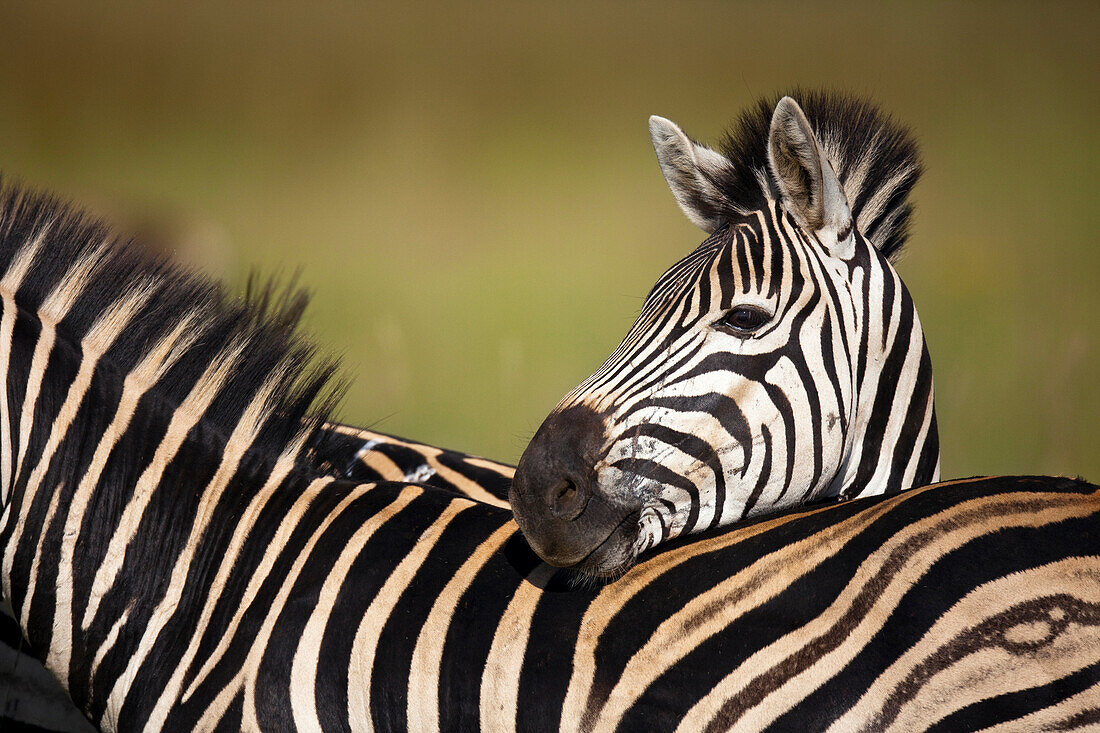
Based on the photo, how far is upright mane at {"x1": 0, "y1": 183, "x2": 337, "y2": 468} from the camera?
210 cm

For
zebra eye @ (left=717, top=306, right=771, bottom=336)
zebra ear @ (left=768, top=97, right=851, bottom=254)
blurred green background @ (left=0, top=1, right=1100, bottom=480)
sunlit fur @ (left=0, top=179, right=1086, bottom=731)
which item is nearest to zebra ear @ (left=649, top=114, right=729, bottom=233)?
zebra ear @ (left=768, top=97, right=851, bottom=254)

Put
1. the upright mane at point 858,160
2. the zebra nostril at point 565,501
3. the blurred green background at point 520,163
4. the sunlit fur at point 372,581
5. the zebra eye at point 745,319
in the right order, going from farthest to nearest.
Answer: the blurred green background at point 520,163 < the upright mane at point 858,160 < the zebra eye at point 745,319 < the zebra nostril at point 565,501 < the sunlit fur at point 372,581

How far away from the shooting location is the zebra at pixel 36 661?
341cm

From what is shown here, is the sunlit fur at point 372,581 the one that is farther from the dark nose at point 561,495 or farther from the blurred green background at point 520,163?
the blurred green background at point 520,163

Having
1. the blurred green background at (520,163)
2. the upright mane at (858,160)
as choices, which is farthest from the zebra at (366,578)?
the blurred green background at (520,163)

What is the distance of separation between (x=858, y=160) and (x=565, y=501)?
137cm

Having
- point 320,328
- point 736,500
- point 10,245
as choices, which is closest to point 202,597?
point 10,245

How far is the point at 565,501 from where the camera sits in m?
1.75

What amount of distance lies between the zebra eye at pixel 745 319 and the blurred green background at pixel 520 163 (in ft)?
12.7

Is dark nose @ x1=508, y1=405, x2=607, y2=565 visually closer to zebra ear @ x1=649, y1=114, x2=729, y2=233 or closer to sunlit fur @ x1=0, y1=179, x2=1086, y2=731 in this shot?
sunlit fur @ x1=0, y1=179, x2=1086, y2=731

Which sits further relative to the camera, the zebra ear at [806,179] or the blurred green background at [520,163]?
the blurred green background at [520,163]

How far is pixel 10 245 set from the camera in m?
2.13

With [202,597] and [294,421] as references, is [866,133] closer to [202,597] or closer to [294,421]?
[294,421]

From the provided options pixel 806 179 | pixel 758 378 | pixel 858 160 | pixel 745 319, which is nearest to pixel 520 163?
pixel 858 160
